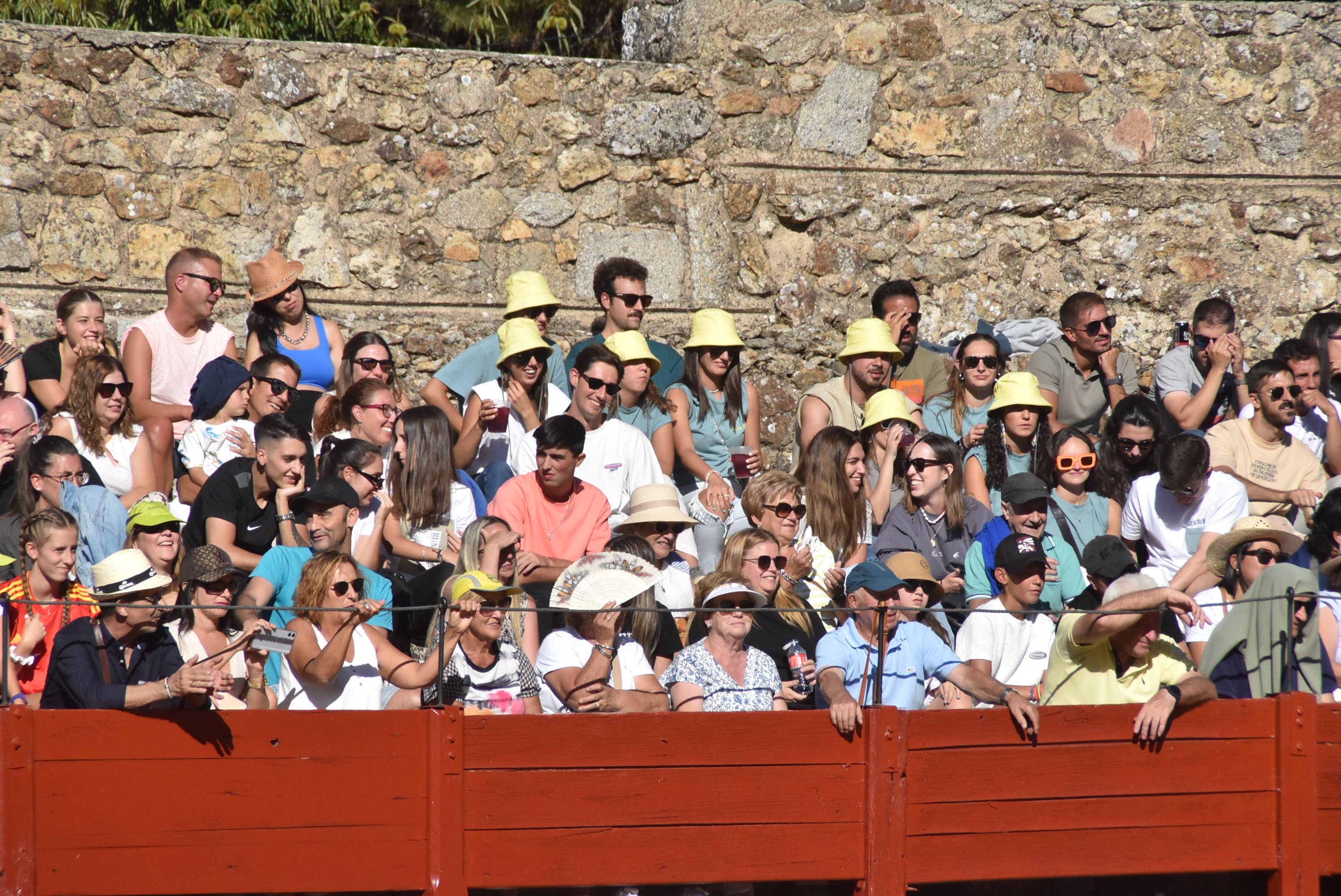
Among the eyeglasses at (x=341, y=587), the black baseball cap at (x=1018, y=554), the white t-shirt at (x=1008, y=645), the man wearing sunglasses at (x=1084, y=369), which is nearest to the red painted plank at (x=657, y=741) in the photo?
the eyeglasses at (x=341, y=587)

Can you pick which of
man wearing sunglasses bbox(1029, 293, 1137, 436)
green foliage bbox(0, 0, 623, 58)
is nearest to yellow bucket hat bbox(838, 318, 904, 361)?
man wearing sunglasses bbox(1029, 293, 1137, 436)

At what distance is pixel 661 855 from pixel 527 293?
12.0 ft

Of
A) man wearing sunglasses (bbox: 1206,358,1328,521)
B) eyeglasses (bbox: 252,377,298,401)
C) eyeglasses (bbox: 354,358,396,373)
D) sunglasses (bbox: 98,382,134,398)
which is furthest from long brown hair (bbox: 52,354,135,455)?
man wearing sunglasses (bbox: 1206,358,1328,521)

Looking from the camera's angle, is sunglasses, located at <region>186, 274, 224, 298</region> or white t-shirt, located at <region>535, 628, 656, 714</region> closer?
white t-shirt, located at <region>535, 628, 656, 714</region>

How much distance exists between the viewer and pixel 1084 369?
8414 mm

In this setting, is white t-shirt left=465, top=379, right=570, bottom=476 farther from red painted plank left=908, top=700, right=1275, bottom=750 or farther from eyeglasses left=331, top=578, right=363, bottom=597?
red painted plank left=908, top=700, right=1275, bottom=750

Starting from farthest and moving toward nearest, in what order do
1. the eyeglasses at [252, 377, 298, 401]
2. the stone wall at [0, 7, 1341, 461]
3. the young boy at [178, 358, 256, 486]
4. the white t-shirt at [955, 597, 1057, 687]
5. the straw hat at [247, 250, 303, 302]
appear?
the stone wall at [0, 7, 1341, 461] < the straw hat at [247, 250, 303, 302] < the eyeglasses at [252, 377, 298, 401] < the young boy at [178, 358, 256, 486] < the white t-shirt at [955, 597, 1057, 687]

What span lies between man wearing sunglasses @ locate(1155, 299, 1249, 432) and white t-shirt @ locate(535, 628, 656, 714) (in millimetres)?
3897

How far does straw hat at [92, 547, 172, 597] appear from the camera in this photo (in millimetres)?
5172

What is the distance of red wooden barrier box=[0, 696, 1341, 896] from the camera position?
16.3 feet

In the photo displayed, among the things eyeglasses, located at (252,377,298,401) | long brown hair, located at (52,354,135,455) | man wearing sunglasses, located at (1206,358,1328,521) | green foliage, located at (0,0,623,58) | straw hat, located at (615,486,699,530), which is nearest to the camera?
straw hat, located at (615,486,699,530)

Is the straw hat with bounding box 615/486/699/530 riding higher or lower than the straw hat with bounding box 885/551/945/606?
higher

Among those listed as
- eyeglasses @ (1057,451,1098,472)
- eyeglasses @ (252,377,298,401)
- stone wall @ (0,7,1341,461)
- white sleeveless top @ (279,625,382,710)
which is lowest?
white sleeveless top @ (279,625,382,710)

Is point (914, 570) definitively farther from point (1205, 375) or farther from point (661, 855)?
point (1205, 375)
